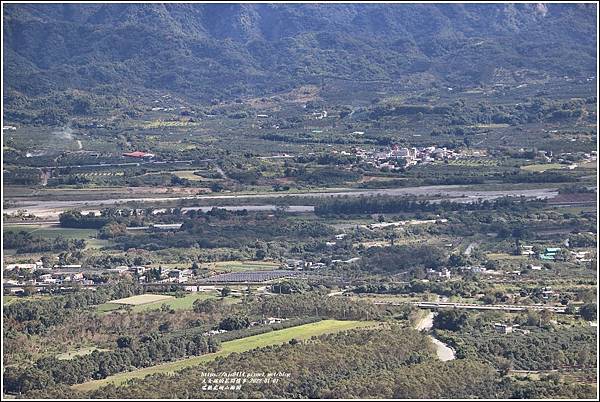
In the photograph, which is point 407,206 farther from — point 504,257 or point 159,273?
point 159,273

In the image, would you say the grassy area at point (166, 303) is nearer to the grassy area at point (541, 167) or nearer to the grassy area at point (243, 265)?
the grassy area at point (243, 265)

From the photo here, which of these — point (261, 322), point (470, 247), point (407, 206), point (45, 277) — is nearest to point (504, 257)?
point (470, 247)

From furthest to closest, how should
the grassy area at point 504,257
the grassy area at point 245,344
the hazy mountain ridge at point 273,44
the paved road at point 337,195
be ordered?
1. the hazy mountain ridge at point 273,44
2. the paved road at point 337,195
3. the grassy area at point 504,257
4. the grassy area at point 245,344

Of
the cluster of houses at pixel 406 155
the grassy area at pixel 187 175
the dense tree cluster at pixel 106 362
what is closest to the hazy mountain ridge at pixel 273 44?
the cluster of houses at pixel 406 155

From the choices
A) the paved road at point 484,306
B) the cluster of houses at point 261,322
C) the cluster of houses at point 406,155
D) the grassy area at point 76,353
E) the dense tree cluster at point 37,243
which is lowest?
the paved road at point 484,306

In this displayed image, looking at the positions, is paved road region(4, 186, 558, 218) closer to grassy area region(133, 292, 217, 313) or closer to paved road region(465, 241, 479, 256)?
paved road region(465, 241, 479, 256)

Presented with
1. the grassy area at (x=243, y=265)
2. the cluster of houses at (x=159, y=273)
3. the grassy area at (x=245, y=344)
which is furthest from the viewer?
the grassy area at (x=243, y=265)

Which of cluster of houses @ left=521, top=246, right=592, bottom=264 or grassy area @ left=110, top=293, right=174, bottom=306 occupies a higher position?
grassy area @ left=110, top=293, right=174, bottom=306

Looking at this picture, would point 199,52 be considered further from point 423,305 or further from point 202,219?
point 423,305

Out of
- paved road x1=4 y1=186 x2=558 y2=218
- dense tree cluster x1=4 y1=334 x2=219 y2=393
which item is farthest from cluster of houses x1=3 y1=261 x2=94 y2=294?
paved road x1=4 y1=186 x2=558 y2=218
